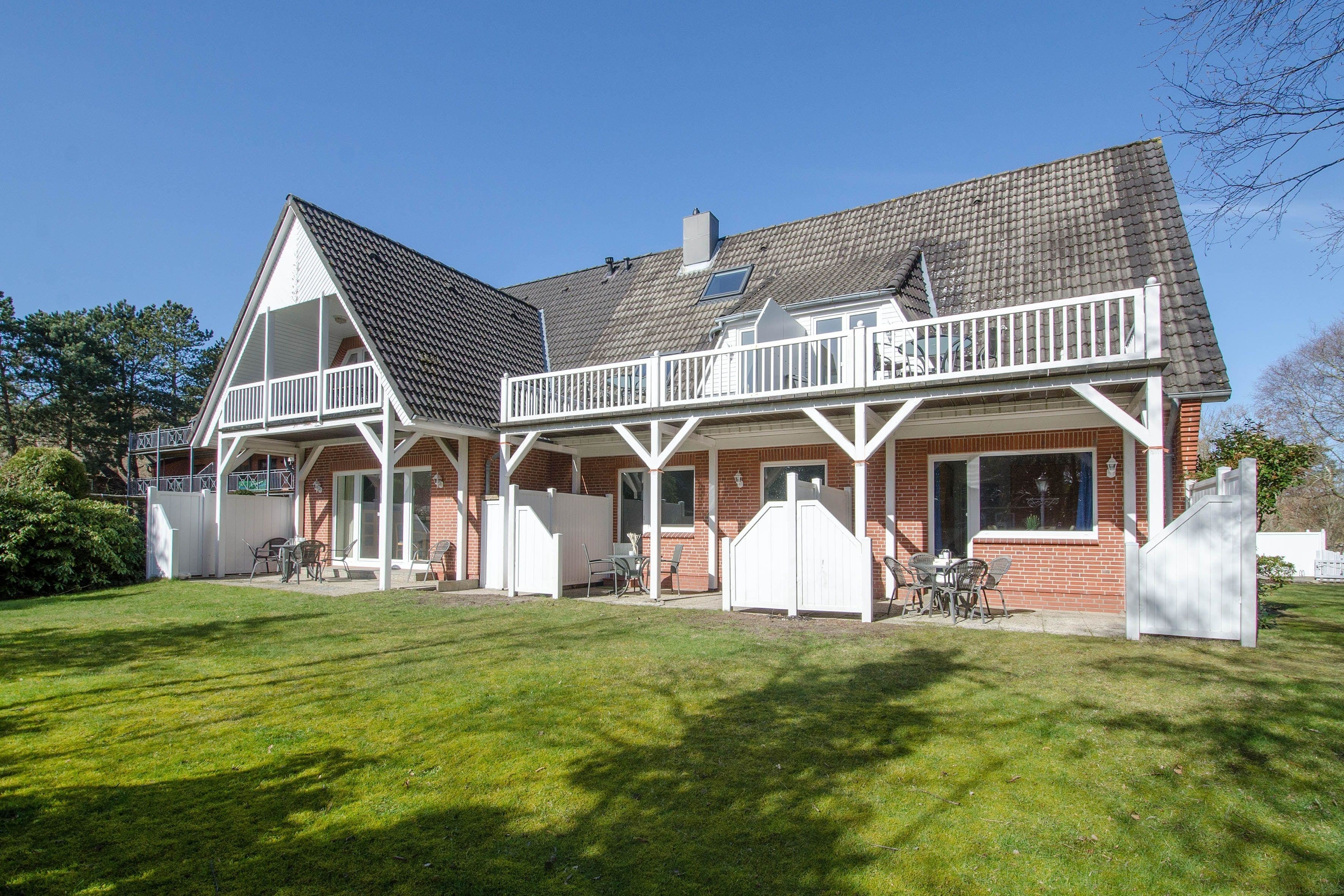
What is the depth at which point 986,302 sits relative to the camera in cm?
1217

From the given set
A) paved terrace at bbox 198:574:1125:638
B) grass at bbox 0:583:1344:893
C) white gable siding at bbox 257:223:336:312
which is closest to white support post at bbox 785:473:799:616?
paved terrace at bbox 198:574:1125:638

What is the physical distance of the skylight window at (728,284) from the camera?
15.7 m

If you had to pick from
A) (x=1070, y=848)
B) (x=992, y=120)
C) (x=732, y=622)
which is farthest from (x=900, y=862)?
(x=992, y=120)

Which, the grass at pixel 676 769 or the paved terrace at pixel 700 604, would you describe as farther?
the paved terrace at pixel 700 604

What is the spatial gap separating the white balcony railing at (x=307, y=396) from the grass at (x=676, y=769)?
686 centimetres

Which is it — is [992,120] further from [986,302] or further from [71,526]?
[71,526]

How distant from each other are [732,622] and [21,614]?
10.4 metres

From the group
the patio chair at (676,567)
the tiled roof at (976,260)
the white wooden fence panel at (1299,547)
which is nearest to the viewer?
the tiled roof at (976,260)

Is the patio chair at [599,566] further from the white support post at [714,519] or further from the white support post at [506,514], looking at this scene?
the white support post at [714,519]

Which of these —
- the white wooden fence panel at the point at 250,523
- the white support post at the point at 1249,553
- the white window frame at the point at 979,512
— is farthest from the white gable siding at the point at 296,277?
the white support post at the point at 1249,553

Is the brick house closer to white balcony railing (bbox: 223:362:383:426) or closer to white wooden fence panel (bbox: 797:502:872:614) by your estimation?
white balcony railing (bbox: 223:362:383:426)

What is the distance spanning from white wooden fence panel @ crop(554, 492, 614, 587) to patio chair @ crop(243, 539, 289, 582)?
6.43 m

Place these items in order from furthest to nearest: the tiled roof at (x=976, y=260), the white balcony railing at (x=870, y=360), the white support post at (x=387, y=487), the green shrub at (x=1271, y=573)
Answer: the white support post at (x=387, y=487), the tiled roof at (x=976, y=260), the green shrub at (x=1271, y=573), the white balcony railing at (x=870, y=360)

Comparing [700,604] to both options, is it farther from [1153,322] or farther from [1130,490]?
[1153,322]
